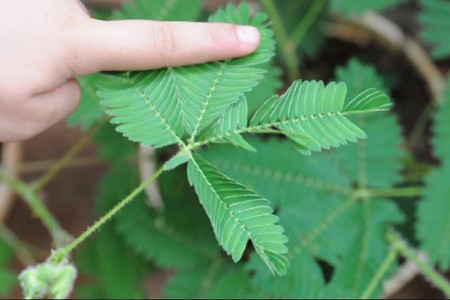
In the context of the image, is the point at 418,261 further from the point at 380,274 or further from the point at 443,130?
the point at 443,130

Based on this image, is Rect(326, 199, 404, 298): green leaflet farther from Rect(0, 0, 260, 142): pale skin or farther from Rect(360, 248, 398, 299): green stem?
Rect(0, 0, 260, 142): pale skin

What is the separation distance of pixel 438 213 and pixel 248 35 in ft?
1.84

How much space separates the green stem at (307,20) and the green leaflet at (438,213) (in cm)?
47

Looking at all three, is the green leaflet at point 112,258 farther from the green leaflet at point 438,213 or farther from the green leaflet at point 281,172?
the green leaflet at point 438,213

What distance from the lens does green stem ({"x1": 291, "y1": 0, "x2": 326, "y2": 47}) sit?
5.18 ft

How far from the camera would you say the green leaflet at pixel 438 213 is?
119cm

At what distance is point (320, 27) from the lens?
66.0 inches

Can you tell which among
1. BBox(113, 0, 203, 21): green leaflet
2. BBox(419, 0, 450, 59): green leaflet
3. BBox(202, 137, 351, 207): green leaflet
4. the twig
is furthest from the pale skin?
the twig

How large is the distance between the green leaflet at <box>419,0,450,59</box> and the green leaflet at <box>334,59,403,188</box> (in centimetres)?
21

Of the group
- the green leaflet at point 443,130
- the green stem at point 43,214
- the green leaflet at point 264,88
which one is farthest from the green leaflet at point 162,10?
the green leaflet at point 443,130

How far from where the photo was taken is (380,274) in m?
1.17

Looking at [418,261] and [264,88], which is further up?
[264,88]

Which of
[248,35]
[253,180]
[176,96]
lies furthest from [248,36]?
[253,180]

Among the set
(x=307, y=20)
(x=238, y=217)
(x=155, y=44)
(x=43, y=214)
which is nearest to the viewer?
(x=238, y=217)
